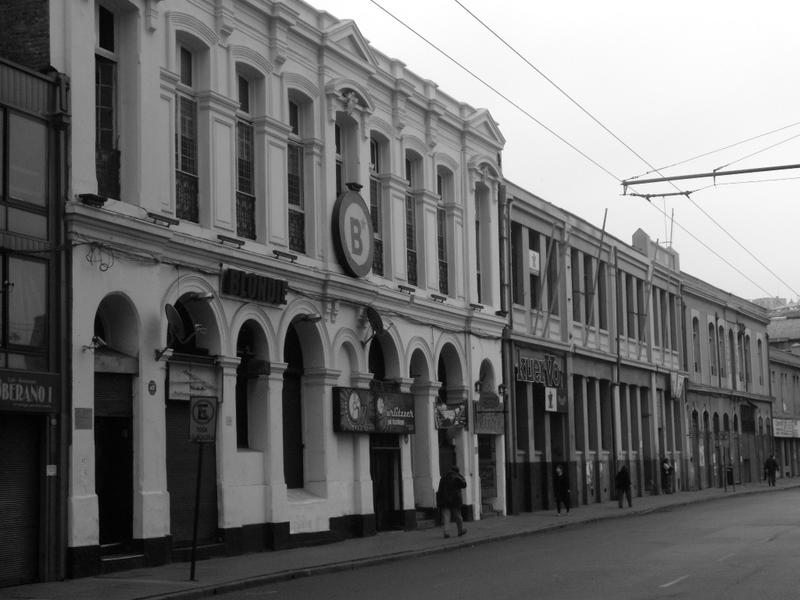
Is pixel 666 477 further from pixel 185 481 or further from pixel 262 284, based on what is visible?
pixel 185 481

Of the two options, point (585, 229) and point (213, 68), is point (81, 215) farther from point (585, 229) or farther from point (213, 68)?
point (585, 229)

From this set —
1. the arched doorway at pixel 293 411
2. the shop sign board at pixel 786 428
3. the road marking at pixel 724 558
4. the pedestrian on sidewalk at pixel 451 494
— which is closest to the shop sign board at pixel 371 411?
the arched doorway at pixel 293 411

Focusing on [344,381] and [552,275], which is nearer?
[344,381]

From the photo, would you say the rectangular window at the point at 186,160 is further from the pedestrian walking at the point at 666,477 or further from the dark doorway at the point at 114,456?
the pedestrian walking at the point at 666,477

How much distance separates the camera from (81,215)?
67.3 ft

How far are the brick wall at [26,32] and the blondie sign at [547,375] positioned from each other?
2335cm

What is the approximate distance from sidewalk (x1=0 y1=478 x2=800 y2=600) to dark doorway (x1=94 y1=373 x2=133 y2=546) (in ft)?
3.32

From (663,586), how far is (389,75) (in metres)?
18.3

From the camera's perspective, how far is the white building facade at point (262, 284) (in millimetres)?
21688

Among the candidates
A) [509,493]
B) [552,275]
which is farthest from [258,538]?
[552,275]

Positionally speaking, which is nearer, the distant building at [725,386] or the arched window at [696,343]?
the distant building at [725,386]

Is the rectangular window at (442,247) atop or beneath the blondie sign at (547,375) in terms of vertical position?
atop

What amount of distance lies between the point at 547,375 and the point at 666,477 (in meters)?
15.7

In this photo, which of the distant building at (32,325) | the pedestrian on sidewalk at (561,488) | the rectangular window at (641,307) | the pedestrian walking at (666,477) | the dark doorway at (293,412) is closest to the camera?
the distant building at (32,325)
